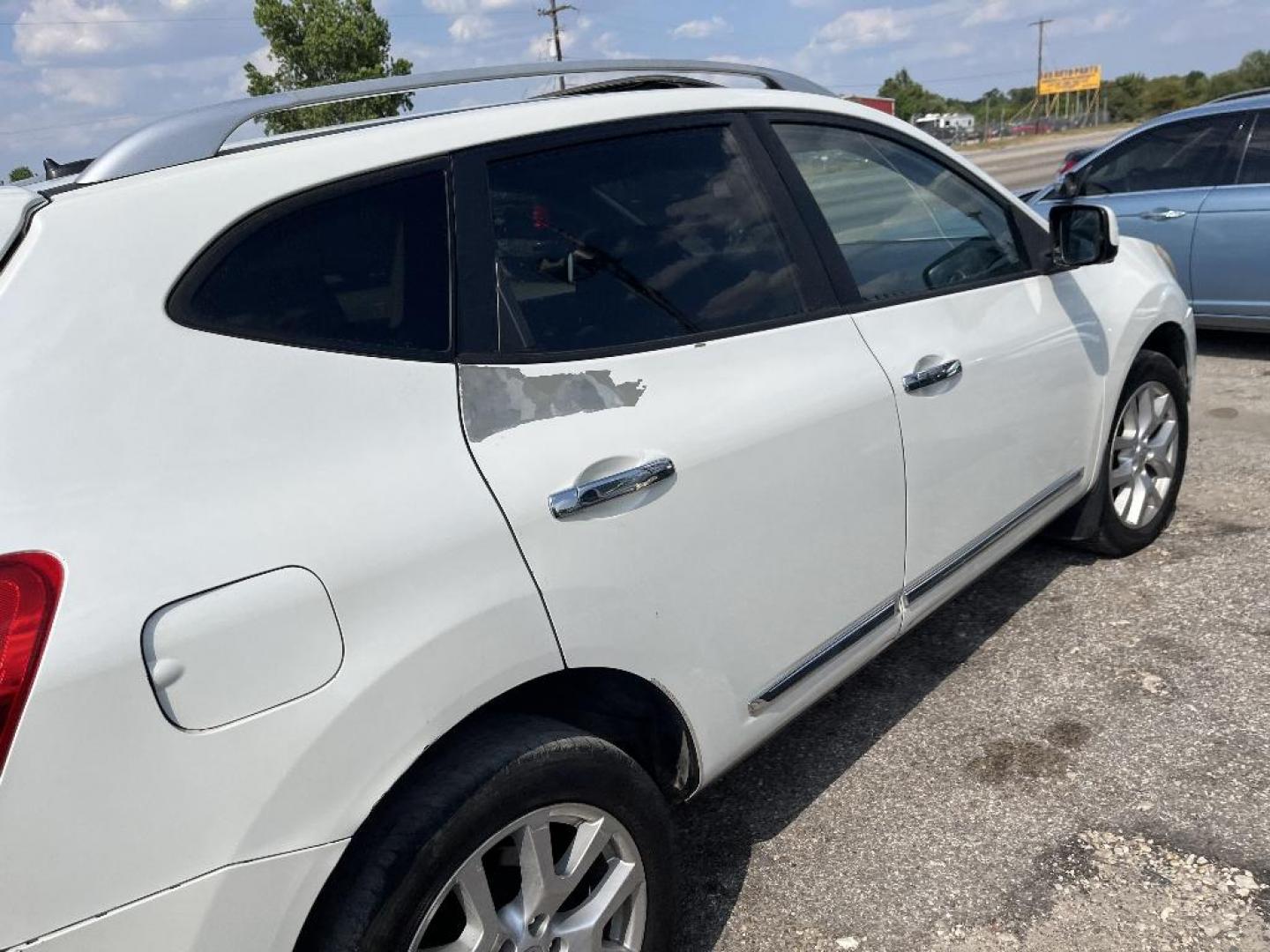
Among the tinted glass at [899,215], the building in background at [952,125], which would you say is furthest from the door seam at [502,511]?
the building in background at [952,125]

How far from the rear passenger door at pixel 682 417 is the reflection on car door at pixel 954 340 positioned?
5.9 inches

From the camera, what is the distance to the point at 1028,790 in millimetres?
2873

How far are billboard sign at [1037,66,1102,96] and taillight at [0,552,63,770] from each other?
100679 mm

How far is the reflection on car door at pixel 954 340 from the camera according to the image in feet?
9.20

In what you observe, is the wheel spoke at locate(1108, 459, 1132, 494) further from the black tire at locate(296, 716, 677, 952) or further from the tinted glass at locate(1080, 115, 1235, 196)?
the tinted glass at locate(1080, 115, 1235, 196)

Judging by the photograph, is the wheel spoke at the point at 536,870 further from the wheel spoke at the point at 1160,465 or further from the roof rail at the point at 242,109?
the wheel spoke at the point at 1160,465

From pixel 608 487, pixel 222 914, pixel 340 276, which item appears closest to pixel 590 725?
pixel 608 487

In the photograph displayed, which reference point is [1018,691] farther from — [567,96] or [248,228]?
[248,228]

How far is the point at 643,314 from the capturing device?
7.48 ft

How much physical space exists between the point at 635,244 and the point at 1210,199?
18.6ft

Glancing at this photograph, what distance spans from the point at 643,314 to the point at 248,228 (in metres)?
0.84

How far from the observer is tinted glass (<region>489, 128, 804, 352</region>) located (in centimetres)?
212

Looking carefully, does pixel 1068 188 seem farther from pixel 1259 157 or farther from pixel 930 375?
pixel 930 375

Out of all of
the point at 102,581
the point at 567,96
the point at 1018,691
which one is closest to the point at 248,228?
the point at 102,581
